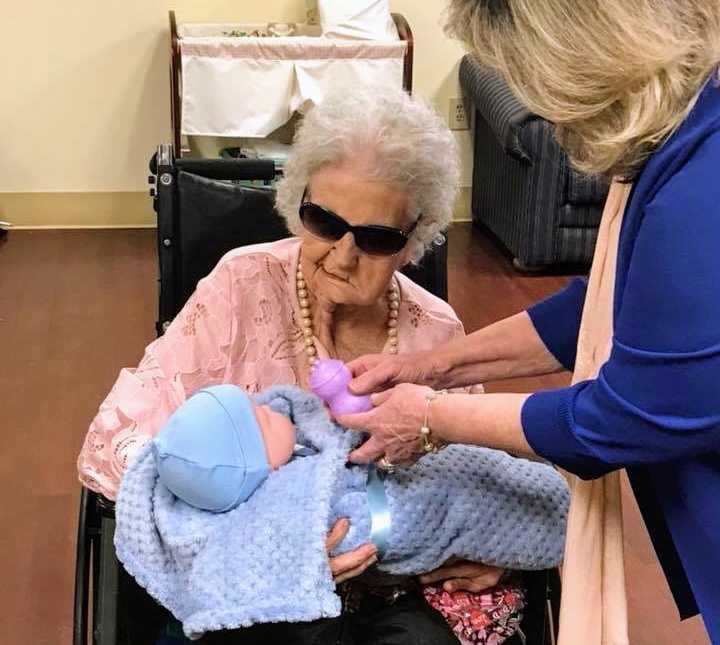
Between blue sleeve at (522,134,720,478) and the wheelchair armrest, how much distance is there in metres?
2.99

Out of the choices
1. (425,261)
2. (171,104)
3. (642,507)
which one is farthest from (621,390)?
(171,104)

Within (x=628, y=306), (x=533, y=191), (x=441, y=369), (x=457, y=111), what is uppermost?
(x=628, y=306)

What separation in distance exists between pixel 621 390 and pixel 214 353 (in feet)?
2.48

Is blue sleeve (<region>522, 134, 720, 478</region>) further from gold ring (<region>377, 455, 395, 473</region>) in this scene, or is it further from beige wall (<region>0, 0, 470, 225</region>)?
beige wall (<region>0, 0, 470, 225</region>)

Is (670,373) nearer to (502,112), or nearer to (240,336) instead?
(240,336)

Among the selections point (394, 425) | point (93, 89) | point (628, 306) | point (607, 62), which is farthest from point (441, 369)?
point (93, 89)

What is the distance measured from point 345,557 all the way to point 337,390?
250 millimetres

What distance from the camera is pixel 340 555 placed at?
4.38 ft

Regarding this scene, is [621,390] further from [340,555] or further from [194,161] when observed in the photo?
[194,161]

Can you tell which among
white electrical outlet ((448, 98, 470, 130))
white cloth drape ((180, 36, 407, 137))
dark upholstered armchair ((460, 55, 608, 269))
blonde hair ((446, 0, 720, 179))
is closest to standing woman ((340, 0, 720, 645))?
blonde hair ((446, 0, 720, 179))

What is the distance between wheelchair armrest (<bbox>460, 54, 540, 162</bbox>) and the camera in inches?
162

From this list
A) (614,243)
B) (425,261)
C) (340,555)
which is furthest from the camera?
(425,261)

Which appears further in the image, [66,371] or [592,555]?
[66,371]

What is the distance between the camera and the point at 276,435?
1393mm
